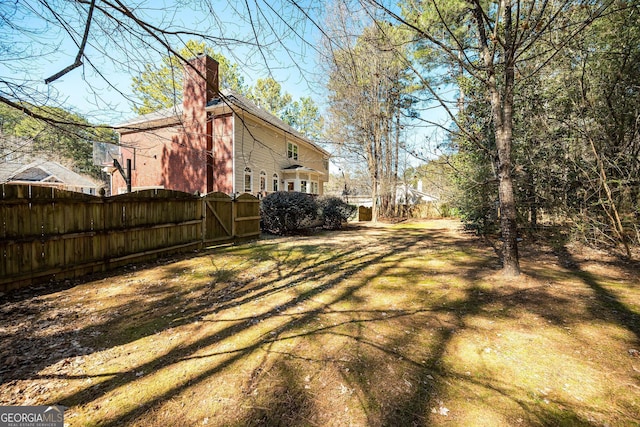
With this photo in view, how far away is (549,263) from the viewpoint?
19.2ft

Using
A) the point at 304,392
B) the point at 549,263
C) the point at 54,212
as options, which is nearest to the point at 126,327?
the point at 304,392

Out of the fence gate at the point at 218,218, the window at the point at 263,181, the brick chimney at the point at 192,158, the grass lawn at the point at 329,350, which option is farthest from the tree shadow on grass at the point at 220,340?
the window at the point at 263,181

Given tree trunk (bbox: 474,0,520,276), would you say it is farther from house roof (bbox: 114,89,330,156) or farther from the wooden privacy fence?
the wooden privacy fence

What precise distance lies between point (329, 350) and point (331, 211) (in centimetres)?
1074

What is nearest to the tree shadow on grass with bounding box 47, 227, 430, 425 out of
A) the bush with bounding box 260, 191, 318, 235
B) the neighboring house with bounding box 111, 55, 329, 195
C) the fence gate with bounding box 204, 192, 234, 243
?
the fence gate with bounding box 204, 192, 234, 243

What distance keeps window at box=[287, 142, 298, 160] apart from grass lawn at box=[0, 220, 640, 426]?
15.5 metres

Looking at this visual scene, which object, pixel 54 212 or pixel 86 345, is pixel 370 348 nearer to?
pixel 86 345

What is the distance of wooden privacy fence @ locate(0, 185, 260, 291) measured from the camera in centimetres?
410

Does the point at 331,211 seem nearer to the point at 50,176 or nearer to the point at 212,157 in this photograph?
the point at 212,157

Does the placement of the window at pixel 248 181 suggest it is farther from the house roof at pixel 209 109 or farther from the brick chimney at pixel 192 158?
the house roof at pixel 209 109

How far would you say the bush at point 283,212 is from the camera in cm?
1094

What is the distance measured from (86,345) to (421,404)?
10.3ft

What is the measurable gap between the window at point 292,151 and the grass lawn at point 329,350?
15457mm

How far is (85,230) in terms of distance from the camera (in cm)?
496
